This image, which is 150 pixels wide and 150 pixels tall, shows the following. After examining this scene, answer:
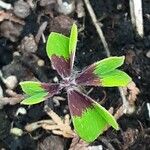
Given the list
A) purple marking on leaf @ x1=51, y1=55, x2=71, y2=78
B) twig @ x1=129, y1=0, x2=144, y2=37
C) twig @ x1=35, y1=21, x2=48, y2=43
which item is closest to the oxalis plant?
purple marking on leaf @ x1=51, y1=55, x2=71, y2=78

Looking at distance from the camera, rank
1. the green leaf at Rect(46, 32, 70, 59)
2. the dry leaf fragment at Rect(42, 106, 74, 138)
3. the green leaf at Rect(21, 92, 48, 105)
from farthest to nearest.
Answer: the dry leaf fragment at Rect(42, 106, 74, 138) < the green leaf at Rect(46, 32, 70, 59) < the green leaf at Rect(21, 92, 48, 105)

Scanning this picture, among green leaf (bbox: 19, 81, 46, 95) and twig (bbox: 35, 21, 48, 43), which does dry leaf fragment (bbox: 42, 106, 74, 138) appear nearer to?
green leaf (bbox: 19, 81, 46, 95)

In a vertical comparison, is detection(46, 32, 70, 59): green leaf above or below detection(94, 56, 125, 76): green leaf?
above

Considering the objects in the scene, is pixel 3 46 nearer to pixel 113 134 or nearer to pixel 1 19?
pixel 1 19

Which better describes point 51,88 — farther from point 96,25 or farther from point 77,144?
point 96,25

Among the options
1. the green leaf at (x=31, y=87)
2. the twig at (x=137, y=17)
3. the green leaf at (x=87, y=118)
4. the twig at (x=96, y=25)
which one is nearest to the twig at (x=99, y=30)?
the twig at (x=96, y=25)

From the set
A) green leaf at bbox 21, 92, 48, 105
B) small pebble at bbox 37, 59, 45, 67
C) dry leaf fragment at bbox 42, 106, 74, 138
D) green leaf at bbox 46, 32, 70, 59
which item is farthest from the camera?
small pebble at bbox 37, 59, 45, 67

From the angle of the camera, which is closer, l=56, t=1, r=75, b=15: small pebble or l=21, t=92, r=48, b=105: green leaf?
l=21, t=92, r=48, b=105: green leaf

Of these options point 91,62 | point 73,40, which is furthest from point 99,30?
point 73,40
